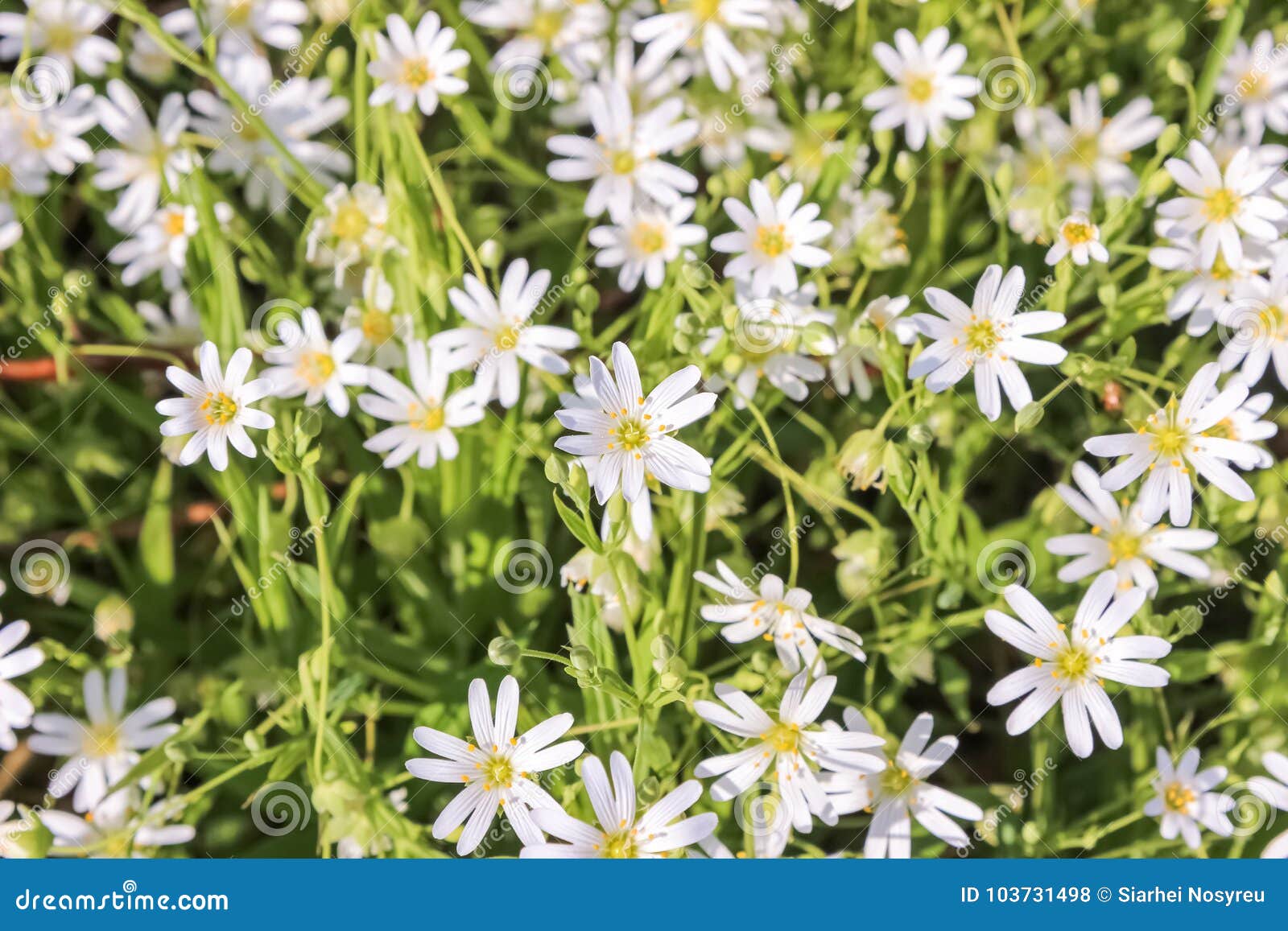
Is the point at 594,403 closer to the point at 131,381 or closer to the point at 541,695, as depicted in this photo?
the point at 541,695

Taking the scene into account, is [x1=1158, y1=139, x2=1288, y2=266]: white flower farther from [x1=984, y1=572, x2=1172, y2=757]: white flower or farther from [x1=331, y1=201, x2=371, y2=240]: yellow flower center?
[x1=331, y1=201, x2=371, y2=240]: yellow flower center

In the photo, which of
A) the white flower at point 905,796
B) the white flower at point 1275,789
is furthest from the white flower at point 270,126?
the white flower at point 1275,789

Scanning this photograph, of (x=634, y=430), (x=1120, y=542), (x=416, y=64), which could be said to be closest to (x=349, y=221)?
(x=416, y=64)

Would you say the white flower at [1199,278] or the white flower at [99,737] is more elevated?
the white flower at [1199,278]

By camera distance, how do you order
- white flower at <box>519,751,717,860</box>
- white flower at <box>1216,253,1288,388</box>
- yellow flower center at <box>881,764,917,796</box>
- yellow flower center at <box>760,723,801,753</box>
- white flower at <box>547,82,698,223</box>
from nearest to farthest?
1. white flower at <box>519,751,717,860</box>
2. yellow flower center at <box>760,723,801,753</box>
3. yellow flower center at <box>881,764,917,796</box>
4. white flower at <box>1216,253,1288,388</box>
5. white flower at <box>547,82,698,223</box>

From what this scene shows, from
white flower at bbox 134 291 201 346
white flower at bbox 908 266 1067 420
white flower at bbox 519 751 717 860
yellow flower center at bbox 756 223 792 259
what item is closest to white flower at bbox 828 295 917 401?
white flower at bbox 908 266 1067 420

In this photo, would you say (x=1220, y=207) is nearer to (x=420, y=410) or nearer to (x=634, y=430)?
(x=634, y=430)

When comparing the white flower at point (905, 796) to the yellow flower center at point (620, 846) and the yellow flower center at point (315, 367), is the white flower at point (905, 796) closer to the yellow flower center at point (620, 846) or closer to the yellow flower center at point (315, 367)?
the yellow flower center at point (620, 846)
